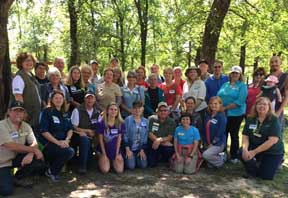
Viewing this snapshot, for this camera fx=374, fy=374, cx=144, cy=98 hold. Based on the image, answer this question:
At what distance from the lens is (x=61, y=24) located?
28.0m

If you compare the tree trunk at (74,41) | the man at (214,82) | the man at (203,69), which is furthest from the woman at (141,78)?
the tree trunk at (74,41)

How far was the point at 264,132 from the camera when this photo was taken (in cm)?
605

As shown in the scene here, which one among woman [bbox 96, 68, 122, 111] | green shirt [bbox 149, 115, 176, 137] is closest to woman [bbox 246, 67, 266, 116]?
green shirt [bbox 149, 115, 176, 137]

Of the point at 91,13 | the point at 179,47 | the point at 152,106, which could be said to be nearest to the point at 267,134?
the point at 152,106

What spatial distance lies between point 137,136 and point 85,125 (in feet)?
3.10

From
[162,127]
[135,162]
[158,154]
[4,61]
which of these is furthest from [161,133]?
[4,61]

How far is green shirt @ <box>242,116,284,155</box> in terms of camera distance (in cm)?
599

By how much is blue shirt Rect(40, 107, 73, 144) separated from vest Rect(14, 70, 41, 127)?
23 cm

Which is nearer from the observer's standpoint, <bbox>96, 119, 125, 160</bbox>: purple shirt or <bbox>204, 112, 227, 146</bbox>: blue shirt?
<bbox>96, 119, 125, 160</bbox>: purple shirt

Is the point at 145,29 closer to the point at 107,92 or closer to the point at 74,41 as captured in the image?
the point at 74,41

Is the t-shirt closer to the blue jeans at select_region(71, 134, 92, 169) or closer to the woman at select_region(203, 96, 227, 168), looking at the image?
the blue jeans at select_region(71, 134, 92, 169)

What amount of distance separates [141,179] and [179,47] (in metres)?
20.1

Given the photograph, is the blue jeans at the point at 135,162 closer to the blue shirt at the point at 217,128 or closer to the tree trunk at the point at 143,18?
the blue shirt at the point at 217,128

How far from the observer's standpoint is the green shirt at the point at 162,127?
683cm
